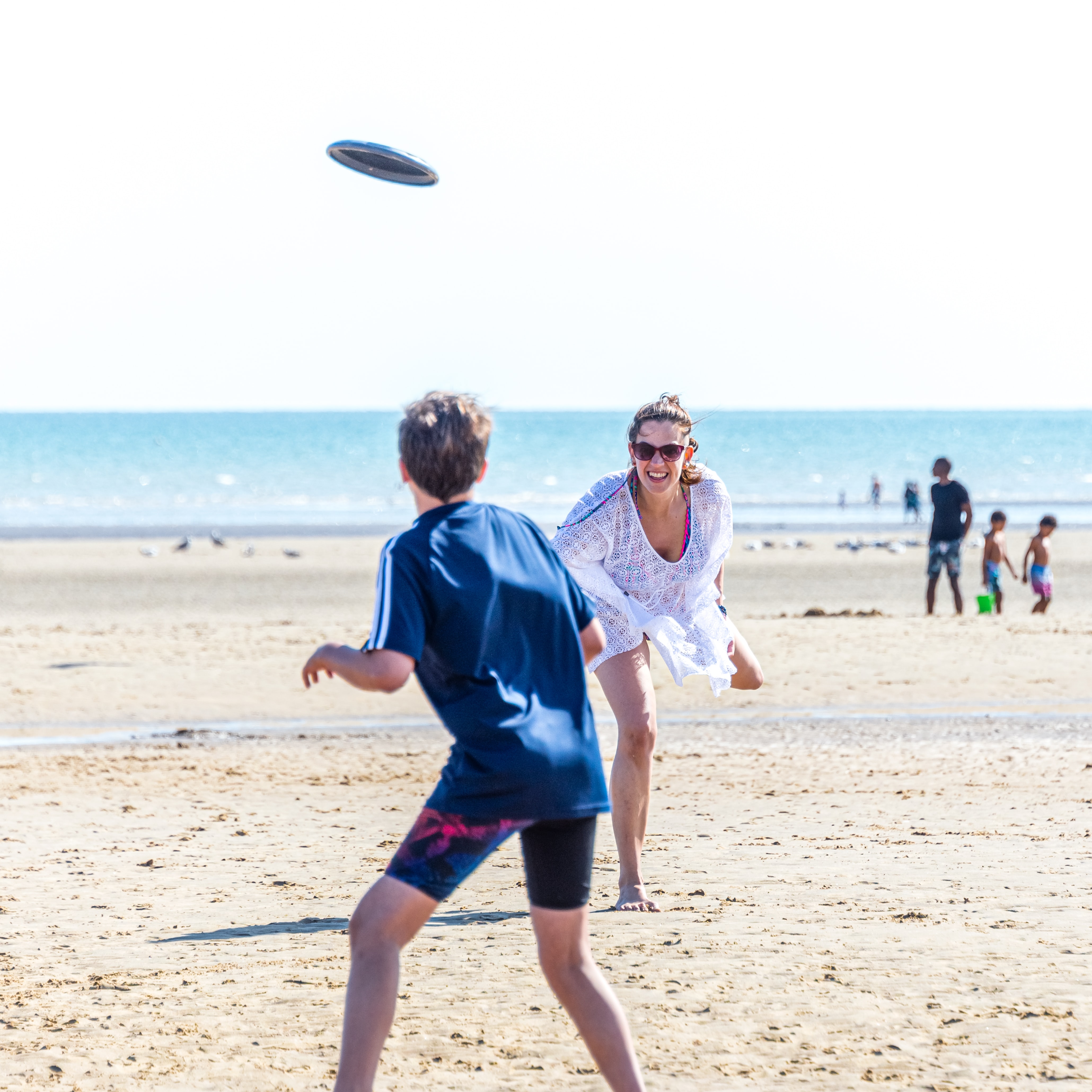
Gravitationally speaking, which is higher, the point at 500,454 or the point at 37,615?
the point at 500,454

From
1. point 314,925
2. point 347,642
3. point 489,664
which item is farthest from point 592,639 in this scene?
point 347,642

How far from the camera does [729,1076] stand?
345 cm

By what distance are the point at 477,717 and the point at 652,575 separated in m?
2.24

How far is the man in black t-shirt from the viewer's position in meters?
15.1

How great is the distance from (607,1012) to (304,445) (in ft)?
314

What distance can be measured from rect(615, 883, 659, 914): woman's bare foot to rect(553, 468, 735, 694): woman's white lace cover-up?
0.76m

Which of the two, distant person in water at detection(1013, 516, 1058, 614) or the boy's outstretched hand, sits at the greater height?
distant person in water at detection(1013, 516, 1058, 614)

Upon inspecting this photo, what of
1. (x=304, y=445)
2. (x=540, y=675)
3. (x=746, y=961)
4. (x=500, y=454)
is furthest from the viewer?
(x=304, y=445)

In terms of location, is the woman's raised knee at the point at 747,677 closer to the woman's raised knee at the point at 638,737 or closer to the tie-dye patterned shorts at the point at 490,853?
the woman's raised knee at the point at 638,737

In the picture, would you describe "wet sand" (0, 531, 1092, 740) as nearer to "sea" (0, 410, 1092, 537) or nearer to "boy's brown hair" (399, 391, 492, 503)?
"sea" (0, 410, 1092, 537)

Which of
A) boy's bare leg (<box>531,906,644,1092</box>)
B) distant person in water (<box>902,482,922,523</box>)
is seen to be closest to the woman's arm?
boy's bare leg (<box>531,906,644,1092</box>)

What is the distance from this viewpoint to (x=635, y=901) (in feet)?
16.0

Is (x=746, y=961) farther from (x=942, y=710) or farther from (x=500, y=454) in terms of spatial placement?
(x=500, y=454)

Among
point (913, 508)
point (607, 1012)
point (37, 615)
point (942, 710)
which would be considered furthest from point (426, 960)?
point (913, 508)
